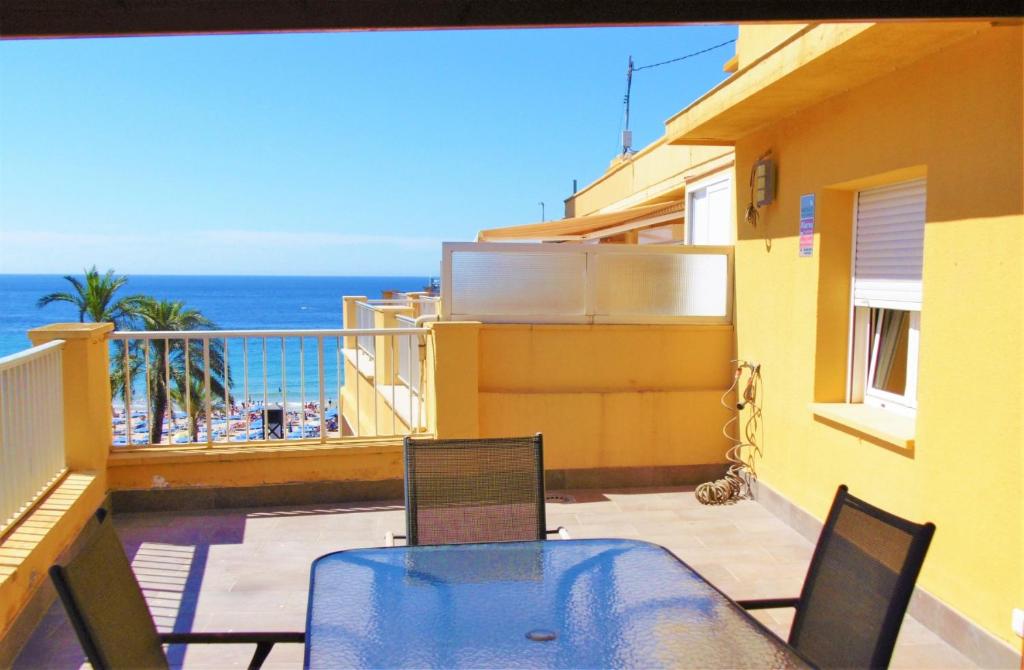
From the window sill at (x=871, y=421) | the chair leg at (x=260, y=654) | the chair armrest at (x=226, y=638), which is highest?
the window sill at (x=871, y=421)

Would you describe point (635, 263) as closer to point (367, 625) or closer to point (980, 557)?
point (980, 557)

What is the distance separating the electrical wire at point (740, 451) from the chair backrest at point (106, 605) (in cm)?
469

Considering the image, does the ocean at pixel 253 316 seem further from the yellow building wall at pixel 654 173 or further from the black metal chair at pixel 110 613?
the black metal chair at pixel 110 613

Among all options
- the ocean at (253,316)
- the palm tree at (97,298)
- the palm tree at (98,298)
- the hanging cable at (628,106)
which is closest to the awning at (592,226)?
the hanging cable at (628,106)

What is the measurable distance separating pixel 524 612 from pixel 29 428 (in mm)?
3329

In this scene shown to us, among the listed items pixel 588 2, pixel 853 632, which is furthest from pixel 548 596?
pixel 588 2

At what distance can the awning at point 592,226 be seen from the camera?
30.0 ft

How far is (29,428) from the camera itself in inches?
166

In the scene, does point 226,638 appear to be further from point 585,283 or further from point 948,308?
point 585,283

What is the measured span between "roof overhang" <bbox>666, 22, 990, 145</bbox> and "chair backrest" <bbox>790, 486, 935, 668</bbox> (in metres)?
2.30

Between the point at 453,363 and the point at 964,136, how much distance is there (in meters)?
3.76

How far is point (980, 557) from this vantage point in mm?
3453

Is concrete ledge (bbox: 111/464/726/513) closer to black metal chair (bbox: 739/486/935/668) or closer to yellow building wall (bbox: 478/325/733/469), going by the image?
yellow building wall (bbox: 478/325/733/469)

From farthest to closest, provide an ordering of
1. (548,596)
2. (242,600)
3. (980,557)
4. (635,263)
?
(635,263)
(242,600)
(980,557)
(548,596)
